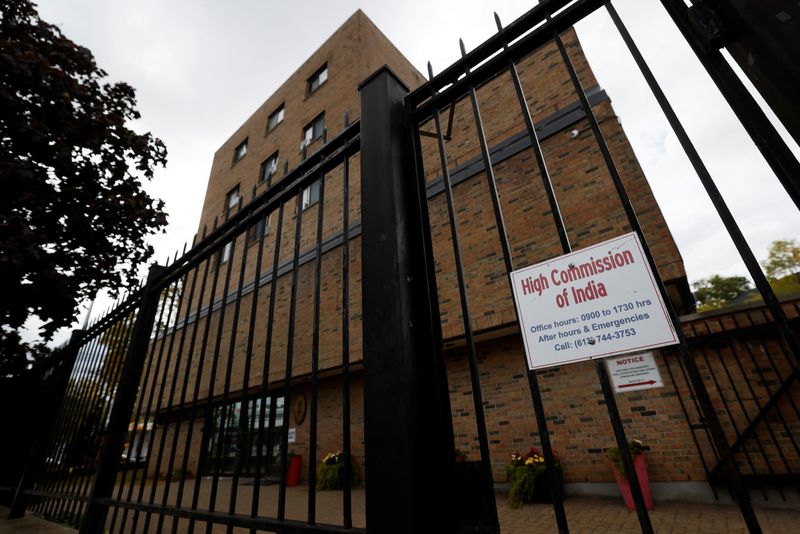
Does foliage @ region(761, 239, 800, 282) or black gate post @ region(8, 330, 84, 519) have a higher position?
foliage @ region(761, 239, 800, 282)

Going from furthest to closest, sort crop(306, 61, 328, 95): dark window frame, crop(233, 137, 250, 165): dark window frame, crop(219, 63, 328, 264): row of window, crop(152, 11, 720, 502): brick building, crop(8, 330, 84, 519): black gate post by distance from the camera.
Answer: crop(233, 137, 250, 165): dark window frame < crop(306, 61, 328, 95): dark window frame < crop(219, 63, 328, 264): row of window < crop(152, 11, 720, 502): brick building < crop(8, 330, 84, 519): black gate post

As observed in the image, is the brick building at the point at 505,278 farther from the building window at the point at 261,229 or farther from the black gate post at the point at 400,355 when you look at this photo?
the black gate post at the point at 400,355

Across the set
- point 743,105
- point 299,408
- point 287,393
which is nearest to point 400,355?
point 287,393

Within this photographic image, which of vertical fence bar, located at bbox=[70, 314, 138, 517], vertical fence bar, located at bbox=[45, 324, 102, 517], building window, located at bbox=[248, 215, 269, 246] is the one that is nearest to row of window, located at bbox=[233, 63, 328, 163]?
building window, located at bbox=[248, 215, 269, 246]

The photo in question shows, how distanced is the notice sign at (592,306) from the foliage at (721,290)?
42.7 m

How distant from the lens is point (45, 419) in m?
4.76

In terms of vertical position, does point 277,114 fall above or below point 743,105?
above

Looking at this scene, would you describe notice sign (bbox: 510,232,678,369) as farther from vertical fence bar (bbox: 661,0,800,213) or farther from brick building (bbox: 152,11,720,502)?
brick building (bbox: 152,11,720,502)

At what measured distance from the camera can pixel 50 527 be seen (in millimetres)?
3477

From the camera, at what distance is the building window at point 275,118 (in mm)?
15805

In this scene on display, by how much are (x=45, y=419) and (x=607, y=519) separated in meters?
7.54

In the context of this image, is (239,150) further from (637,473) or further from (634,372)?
(637,473)

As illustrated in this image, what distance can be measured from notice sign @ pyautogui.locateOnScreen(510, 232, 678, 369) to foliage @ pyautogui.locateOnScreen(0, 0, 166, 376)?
4490 mm

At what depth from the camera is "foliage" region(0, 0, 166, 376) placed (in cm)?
371
